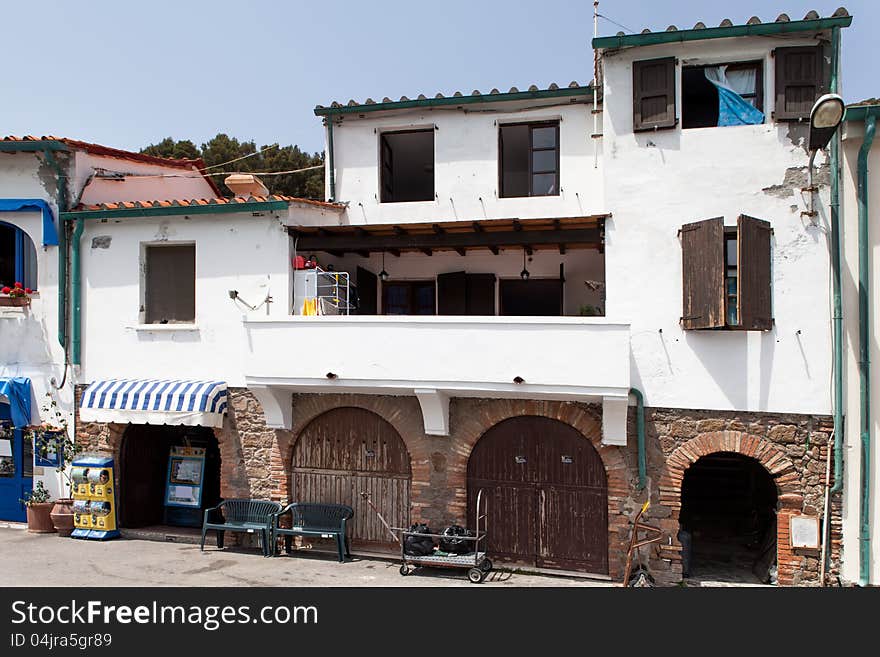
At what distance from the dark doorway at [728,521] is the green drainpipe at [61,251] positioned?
1240 centimetres

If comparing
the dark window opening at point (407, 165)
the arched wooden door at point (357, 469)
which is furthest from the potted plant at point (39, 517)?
the dark window opening at point (407, 165)

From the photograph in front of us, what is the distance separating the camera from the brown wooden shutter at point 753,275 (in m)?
10.6

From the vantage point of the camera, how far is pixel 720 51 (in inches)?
450

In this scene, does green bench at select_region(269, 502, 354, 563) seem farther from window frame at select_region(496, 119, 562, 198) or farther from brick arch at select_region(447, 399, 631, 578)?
window frame at select_region(496, 119, 562, 198)

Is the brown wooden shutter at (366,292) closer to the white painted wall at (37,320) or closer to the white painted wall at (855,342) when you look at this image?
the white painted wall at (37,320)

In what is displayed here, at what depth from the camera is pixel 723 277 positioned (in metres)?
10.7

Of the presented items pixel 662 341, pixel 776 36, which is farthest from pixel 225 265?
pixel 776 36

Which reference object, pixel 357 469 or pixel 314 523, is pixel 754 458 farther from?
pixel 314 523

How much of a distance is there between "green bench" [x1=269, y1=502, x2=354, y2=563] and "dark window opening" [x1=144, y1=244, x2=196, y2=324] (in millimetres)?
4325

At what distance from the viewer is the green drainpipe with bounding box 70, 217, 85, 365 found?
14.0 m

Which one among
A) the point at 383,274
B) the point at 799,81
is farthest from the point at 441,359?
the point at 799,81

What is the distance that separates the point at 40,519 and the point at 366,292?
26.3 ft

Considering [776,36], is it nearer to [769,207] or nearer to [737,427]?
[769,207]

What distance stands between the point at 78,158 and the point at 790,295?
13.8 metres
